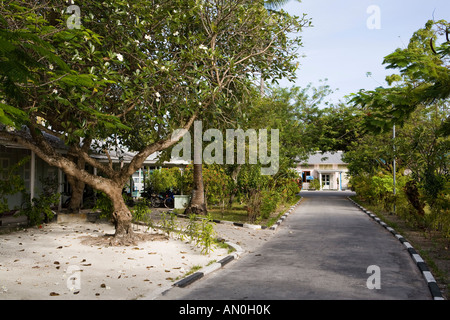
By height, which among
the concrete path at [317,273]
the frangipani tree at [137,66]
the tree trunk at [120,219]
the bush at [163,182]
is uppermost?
the frangipani tree at [137,66]

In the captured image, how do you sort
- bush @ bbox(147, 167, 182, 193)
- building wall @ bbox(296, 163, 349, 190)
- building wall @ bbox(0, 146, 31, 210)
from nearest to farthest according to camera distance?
1. building wall @ bbox(0, 146, 31, 210)
2. bush @ bbox(147, 167, 182, 193)
3. building wall @ bbox(296, 163, 349, 190)

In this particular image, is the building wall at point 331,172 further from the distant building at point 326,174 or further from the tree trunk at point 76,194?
the tree trunk at point 76,194

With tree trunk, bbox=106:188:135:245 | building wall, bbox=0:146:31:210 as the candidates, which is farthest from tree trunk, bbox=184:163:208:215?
building wall, bbox=0:146:31:210

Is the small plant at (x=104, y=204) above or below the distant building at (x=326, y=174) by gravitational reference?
below

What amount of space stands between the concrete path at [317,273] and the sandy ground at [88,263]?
28.3 inches

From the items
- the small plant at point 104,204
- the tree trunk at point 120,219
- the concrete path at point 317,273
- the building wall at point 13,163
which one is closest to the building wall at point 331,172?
the building wall at point 13,163

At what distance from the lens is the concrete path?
20.2 feet

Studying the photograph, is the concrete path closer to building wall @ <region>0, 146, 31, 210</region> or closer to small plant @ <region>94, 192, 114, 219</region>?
small plant @ <region>94, 192, 114, 219</region>

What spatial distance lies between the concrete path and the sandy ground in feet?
2.36

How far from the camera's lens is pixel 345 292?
618cm

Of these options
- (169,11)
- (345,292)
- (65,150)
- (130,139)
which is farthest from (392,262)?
(65,150)

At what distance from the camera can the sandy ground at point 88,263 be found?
623cm
